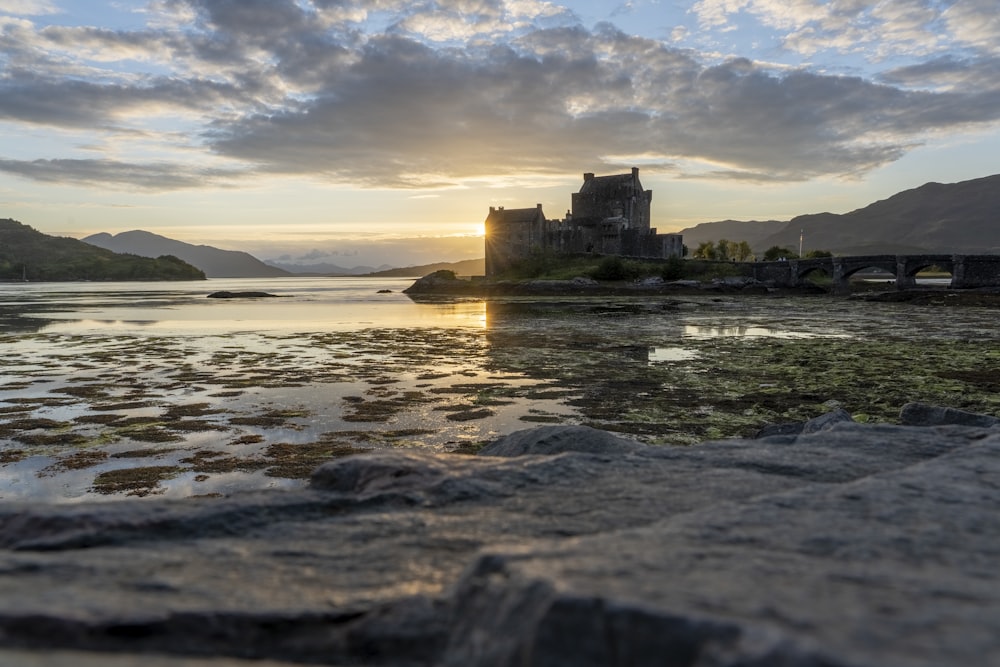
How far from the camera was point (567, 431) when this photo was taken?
19.4 feet

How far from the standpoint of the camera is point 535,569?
2203mm

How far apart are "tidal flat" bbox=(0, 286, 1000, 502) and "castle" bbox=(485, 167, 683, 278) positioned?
6137 cm

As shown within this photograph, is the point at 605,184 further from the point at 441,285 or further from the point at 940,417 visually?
the point at 940,417

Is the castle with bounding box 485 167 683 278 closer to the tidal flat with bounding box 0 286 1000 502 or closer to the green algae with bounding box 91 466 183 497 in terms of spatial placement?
the tidal flat with bounding box 0 286 1000 502

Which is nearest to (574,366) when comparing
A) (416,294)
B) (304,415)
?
(304,415)

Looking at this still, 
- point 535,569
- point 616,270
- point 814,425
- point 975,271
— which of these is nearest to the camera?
point 535,569

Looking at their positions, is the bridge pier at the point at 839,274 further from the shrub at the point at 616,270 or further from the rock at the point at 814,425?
the rock at the point at 814,425

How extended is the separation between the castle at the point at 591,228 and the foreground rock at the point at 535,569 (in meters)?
83.6

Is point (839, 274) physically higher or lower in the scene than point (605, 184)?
lower

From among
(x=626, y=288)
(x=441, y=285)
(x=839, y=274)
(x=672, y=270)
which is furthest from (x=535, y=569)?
(x=441, y=285)

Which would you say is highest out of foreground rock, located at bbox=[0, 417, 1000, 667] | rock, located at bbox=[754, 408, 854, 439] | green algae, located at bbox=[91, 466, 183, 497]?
foreground rock, located at bbox=[0, 417, 1000, 667]

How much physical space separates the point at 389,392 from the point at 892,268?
76133 mm

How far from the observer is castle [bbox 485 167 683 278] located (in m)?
85.8

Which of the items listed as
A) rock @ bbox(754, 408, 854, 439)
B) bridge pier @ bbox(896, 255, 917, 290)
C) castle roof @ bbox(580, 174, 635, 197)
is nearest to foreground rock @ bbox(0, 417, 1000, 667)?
rock @ bbox(754, 408, 854, 439)
